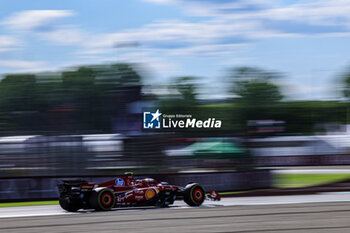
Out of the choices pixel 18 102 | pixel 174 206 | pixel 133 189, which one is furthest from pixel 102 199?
pixel 18 102

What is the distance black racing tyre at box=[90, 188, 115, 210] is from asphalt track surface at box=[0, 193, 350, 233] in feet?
Answer: 0.82

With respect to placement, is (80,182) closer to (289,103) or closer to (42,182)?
(42,182)

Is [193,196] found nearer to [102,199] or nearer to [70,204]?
[102,199]

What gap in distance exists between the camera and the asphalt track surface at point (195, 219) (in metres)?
8.41

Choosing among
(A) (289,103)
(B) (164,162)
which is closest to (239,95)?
(A) (289,103)

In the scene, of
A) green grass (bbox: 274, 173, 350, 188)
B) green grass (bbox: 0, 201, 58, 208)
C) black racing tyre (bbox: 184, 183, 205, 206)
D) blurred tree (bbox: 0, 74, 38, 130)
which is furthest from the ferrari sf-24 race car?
green grass (bbox: 274, 173, 350, 188)

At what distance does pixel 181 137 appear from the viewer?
21297 millimetres

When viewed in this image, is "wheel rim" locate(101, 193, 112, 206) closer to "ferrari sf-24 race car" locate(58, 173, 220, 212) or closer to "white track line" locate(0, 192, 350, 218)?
"ferrari sf-24 race car" locate(58, 173, 220, 212)

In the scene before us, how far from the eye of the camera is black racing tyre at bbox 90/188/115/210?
37.7 ft

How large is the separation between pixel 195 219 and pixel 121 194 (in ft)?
9.97

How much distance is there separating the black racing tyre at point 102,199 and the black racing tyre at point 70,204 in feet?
1.25

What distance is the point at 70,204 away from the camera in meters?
11.7

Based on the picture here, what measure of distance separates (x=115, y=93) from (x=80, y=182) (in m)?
13.5

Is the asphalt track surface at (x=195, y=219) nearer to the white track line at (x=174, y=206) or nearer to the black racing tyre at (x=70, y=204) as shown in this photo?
the white track line at (x=174, y=206)
